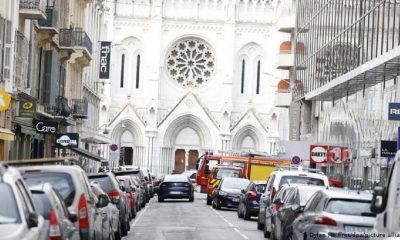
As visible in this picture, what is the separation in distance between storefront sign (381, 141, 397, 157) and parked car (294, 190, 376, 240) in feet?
42.4

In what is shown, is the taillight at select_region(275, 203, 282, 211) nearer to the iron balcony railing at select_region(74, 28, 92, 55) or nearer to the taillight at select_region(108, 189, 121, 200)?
the taillight at select_region(108, 189, 121, 200)

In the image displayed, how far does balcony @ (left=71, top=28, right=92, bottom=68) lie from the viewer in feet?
174

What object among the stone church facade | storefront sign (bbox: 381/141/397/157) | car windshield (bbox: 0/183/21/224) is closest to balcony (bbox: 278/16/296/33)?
the stone church facade

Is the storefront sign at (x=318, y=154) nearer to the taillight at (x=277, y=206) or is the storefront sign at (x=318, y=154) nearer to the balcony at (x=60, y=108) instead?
the balcony at (x=60, y=108)

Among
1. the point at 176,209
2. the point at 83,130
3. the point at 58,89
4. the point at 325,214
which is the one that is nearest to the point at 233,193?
the point at 176,209

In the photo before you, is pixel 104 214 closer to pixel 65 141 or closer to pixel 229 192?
pixel 65 141

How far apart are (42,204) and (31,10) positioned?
964 inches

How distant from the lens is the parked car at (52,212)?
43.8 feet

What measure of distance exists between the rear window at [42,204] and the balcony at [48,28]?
2877 centimetres

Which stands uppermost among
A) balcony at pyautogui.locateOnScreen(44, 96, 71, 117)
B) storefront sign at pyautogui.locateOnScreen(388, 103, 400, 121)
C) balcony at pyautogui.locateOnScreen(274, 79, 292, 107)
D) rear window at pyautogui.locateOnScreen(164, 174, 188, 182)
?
balcony at pyautogui.locateOnScreen(274, 79, 292, 107)

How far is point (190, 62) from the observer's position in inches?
3821

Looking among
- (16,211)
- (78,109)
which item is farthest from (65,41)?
(16,211)

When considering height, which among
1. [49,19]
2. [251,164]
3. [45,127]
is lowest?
[251,164]

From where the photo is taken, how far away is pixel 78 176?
1695 centimetres
